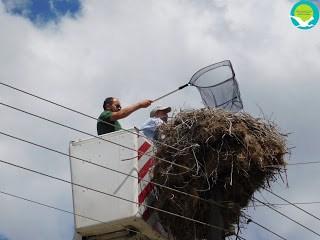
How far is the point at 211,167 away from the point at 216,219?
588 mm

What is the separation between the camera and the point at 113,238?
29.5 feet

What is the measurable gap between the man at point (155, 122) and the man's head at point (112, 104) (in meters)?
0.44

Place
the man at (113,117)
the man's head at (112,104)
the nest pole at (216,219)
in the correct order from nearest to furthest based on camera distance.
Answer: the nest pole at (216,219) < the man at (113,117) < the man's head at (112,104)

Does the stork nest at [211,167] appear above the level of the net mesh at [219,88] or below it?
below

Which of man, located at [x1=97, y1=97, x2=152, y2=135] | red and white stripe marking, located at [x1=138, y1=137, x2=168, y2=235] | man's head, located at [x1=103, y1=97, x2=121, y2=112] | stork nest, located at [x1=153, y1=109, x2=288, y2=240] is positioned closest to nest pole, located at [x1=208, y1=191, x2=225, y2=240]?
stork nest, located at [x1=153, y1=109, x2=288, y2=240]

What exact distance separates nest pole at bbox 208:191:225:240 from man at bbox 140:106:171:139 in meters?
1.05

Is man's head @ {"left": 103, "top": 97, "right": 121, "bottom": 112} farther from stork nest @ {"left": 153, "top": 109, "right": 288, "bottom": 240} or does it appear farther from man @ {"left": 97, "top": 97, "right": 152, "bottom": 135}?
stork nest @ {"left": 153, "top": 109, "right": 288, "bottom": 240}

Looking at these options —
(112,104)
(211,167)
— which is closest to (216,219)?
(211,167)

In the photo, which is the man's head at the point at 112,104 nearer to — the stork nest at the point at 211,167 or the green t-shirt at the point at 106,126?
the green t-shirt at the point at 106,126

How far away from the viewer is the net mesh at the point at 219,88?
33.3 ft

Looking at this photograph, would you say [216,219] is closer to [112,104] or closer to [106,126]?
[106,126]

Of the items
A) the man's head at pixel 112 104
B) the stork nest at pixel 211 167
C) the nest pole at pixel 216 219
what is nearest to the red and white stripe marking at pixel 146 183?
the stork nest at pixel 211 167

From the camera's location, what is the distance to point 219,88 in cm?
1019

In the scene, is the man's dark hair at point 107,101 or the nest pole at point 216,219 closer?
the nest pole at point 216,219
